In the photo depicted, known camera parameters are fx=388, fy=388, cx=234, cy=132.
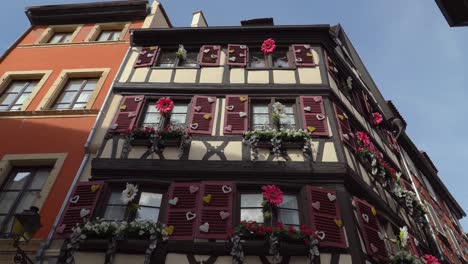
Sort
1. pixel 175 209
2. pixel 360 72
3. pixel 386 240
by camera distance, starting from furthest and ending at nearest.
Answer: pixel 360 72 → pixel 386 240 → pixel 175 209

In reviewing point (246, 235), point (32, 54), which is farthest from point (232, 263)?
point (32, 54)

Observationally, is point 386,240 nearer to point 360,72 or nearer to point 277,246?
point 277,246

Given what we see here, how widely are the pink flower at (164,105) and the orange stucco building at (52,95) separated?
1.67m

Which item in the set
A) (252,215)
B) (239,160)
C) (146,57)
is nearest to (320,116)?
(239,160)

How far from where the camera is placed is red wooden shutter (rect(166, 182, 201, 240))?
22.8 feet

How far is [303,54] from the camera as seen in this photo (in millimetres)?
10969

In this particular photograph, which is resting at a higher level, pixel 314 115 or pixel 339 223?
pixel 314 115

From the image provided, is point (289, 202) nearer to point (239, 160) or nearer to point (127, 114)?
point (239, 160)

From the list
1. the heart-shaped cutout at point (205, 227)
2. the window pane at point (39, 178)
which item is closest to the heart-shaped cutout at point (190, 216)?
the heart-shaped cutout at point (205, 227)

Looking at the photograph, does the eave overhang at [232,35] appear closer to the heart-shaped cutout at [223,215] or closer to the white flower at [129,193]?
the white flower at [129,193]

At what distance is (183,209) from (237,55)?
211 inches

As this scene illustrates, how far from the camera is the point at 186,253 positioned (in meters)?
6.68

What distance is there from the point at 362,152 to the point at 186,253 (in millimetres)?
5010

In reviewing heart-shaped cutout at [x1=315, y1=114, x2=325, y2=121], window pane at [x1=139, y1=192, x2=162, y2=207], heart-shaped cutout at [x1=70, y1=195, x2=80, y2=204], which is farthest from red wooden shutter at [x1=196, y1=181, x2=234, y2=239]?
heart-shaped cutout at [x1=315, y1=114, x2=325, y2=121]
